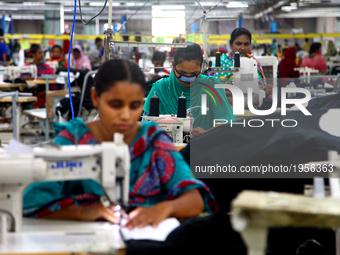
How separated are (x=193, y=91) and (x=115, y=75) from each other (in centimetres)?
149

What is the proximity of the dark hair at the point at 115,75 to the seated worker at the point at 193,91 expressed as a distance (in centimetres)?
125

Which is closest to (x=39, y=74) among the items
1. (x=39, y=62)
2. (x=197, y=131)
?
(x=39, y=62)

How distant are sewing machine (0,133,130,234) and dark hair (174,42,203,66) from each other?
165cm

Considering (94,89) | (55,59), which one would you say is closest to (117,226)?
(94,89)

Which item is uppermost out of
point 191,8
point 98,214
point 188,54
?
point 191,8

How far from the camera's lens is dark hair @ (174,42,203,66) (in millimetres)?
2770

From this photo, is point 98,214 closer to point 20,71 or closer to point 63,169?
point 63,169

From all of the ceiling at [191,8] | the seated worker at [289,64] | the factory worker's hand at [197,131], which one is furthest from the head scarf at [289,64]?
the factory worker's hand at [197,131]

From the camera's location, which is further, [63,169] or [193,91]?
[193,91]

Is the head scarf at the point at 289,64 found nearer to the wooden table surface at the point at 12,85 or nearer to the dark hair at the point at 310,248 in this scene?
the wooden table surface at the point at 12,85

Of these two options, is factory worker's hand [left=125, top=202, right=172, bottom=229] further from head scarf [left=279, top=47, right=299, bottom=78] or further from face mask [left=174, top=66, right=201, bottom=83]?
head scarf [left=279, top=47, right=299, bottom=78]

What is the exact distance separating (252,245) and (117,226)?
0.46 m

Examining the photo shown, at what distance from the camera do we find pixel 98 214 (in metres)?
1.26

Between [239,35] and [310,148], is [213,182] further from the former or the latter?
[239,35]
